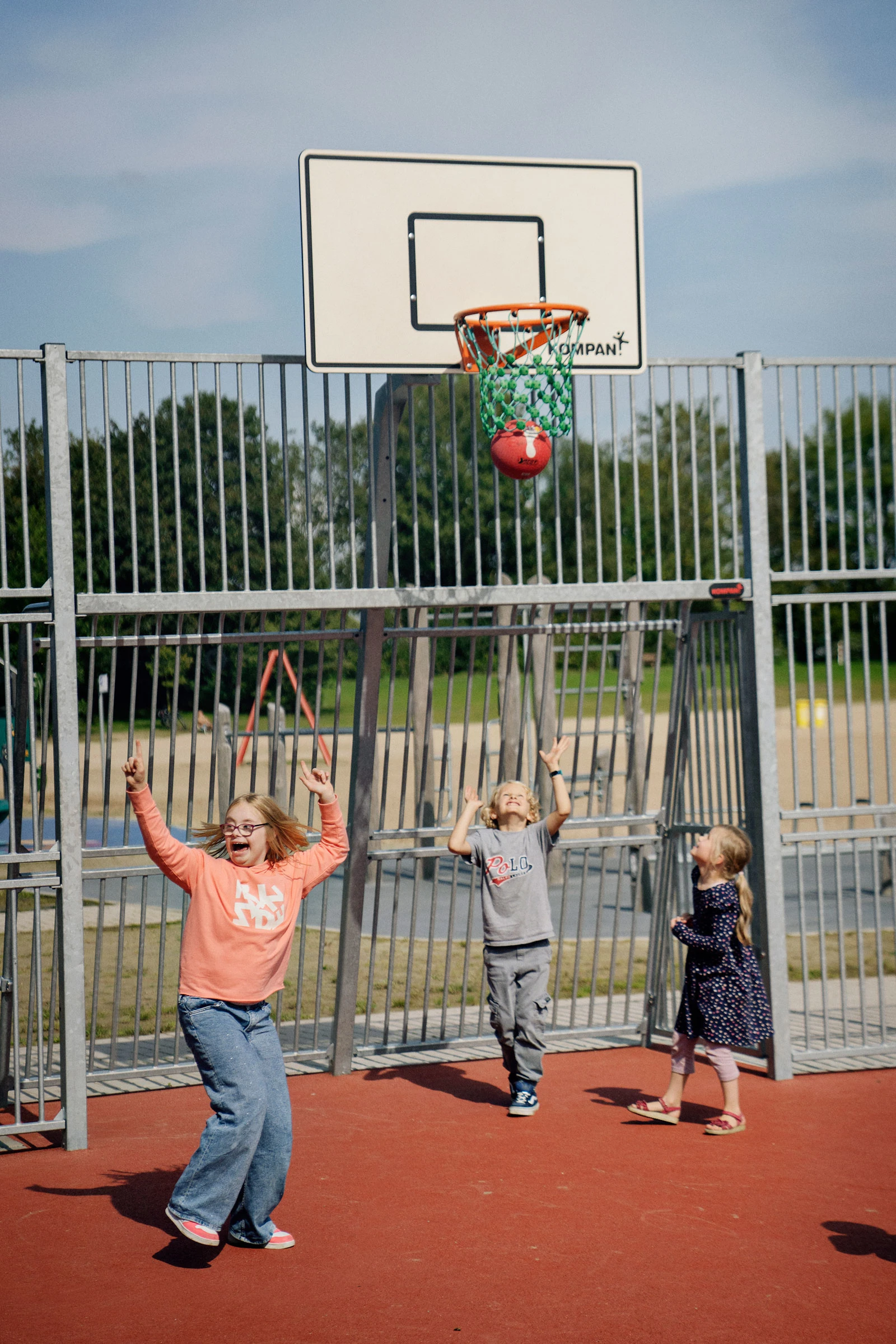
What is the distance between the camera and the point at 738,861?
6500 millimetres

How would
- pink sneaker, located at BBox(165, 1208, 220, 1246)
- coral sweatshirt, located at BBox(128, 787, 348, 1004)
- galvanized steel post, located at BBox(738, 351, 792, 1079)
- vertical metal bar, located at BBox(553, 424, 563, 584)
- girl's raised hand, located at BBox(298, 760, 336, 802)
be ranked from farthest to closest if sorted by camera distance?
1. galvanized steel post, located at BBox(738, 351, 792, 1079)
2. vertical metal bar, located at BBox(553, 424, 563, 584)
3. girl's raised hand, located at BBox(298, 760, 336, 802)
4. coral sweatshirt, located at BBox(128, 787, 348, 1004)
5. pink sneaker, located at BBox(165, 1208, 220, 1246)

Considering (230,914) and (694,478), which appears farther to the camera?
(694,478)

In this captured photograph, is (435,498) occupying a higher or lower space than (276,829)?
higher

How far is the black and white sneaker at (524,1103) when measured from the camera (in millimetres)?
6617

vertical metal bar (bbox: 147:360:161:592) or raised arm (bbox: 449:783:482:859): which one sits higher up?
vertical metal bar (bbox: 147:360:161:592)

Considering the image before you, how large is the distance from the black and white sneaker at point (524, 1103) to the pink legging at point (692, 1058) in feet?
2.36

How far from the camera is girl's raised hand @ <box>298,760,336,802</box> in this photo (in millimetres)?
5047

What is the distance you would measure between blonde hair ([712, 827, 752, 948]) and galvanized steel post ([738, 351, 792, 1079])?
82 cm

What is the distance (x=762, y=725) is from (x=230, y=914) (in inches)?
141

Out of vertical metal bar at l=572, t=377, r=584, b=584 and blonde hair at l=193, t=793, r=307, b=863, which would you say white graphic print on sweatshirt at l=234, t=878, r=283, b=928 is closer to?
blonde hair at l=193, t=793, r=307, b=863

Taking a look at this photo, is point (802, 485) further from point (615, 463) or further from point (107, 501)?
point (107, 501)

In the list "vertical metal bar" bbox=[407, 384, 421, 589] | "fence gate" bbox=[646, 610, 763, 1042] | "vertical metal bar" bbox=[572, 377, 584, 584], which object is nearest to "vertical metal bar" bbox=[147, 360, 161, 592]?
"vertical metal bar" bbox=[407, 384, 421, 589]

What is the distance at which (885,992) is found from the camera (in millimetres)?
9383

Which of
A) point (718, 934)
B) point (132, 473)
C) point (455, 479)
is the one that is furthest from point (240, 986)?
point (455, 479)
